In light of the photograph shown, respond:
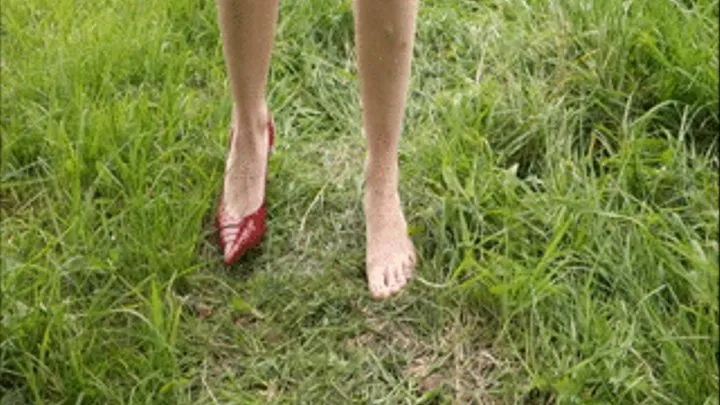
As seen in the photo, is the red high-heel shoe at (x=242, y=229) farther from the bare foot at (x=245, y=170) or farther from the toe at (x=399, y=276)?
the toe at (x=399, y=276)

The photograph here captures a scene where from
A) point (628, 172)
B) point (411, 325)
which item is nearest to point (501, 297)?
point (411, 325)

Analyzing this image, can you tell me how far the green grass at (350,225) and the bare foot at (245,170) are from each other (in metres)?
0.05

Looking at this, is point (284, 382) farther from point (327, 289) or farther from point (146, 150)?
point (146, 150)

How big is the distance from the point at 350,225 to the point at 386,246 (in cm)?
17

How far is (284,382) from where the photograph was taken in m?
1.72

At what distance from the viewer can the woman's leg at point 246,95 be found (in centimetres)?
177

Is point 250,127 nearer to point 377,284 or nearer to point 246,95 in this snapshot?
point 246,95

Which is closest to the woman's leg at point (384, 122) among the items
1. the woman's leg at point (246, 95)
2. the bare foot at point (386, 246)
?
the bare foot at point (386, 246)

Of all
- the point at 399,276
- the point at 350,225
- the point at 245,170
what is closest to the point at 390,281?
the point at 399,276

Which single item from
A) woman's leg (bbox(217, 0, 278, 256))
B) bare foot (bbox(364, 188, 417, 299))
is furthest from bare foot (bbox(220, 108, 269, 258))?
bare foot (bbox(364, 188, 417, 299))

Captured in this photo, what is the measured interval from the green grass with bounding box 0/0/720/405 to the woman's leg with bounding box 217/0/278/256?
64 millimetres

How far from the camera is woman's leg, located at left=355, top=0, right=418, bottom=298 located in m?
1.64

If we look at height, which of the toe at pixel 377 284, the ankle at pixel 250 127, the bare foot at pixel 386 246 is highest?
the ankle at pixel 250 127

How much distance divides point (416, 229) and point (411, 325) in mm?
209
